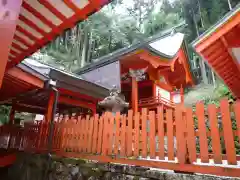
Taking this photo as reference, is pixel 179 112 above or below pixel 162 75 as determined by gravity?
below

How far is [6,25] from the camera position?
162 centimetres

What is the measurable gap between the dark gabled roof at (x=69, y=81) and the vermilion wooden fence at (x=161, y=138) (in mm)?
1848

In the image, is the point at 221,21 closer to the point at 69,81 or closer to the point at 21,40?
the point at 21,40

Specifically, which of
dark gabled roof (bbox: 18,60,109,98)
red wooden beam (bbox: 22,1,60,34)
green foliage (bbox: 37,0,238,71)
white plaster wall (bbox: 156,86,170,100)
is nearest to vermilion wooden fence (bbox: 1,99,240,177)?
dark gabled roof (bbox: 18,60,109,98)

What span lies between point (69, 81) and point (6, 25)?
567 cm

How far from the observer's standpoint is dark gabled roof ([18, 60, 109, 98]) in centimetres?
639

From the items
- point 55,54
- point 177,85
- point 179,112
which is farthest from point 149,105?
point 55,54

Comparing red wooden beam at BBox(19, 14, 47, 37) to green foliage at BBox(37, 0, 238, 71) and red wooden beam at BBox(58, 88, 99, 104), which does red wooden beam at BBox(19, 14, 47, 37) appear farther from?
green foliage at BBox(37, 0, 238, 71)

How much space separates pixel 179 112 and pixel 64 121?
3531 mm

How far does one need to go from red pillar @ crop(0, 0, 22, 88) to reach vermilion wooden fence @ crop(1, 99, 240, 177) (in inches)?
92.2

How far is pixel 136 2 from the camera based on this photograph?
110 ft

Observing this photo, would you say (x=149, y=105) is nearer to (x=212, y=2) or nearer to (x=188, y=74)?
(x=188, y=74)

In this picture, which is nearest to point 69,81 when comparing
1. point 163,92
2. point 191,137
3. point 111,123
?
point 111,123

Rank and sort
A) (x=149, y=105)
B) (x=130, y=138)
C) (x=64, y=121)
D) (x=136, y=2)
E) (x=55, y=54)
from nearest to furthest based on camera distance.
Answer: (x=130, y=138) → (x=64, y=121) → (x=149, y=105) → (x=55, y=54) → (x=136, y=2)
